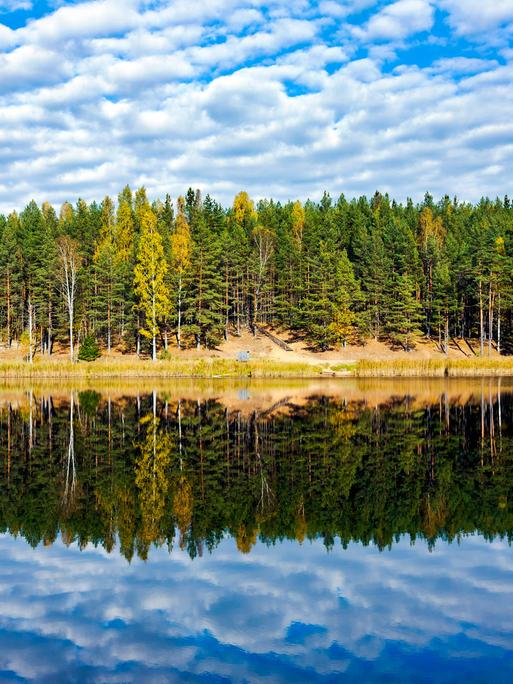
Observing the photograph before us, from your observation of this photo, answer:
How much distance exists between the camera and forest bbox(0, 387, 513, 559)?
50.5 feet

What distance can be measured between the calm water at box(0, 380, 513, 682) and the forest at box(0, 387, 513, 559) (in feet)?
0.29

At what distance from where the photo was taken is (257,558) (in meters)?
13.5

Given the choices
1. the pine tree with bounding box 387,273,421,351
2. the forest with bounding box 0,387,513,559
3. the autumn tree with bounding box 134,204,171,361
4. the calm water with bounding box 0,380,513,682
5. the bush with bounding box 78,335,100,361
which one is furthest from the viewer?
the pine tree with bounding box 387,273,421,351

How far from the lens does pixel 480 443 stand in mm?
27031

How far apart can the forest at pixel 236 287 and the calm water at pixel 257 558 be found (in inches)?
2108

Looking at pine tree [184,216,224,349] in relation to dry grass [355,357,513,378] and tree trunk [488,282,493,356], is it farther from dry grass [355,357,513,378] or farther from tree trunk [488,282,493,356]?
tree trunk [488,282,493,356]

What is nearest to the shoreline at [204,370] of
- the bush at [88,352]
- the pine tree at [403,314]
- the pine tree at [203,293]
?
the bush at [88,352]

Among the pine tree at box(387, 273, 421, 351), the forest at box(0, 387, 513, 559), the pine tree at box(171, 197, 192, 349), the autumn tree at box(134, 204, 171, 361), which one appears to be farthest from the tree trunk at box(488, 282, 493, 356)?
the forest at box(0, 387, 513, 559)

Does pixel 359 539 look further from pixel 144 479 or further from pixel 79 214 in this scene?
pixel 79 214

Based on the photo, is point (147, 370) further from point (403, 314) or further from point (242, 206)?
point (242, 206)

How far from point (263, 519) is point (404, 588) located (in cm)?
494

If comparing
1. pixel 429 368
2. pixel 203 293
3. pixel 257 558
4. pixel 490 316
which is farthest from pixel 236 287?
pixel 257 558

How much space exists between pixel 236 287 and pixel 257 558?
3395 inches

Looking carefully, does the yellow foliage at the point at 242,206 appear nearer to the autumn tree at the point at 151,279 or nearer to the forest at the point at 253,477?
the autumn tree at the point at 151,279
